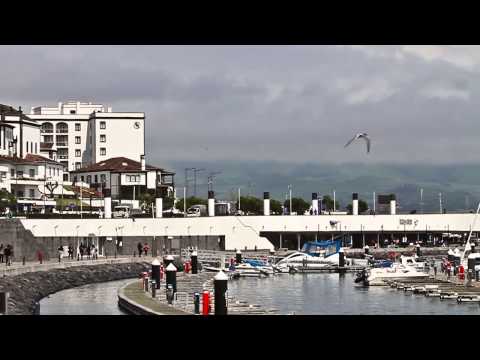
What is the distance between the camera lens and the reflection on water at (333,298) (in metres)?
35.9

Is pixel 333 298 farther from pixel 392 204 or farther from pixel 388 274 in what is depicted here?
pixel 392 204

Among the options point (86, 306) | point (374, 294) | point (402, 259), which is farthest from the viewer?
point (402, 259)

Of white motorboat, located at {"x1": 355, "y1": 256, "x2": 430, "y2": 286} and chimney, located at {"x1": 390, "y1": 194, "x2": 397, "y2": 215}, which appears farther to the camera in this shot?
chimney, located at {"x1": 390, "y1": 194, "x2": 397, "y2": 215}

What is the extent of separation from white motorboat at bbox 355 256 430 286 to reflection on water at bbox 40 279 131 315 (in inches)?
454

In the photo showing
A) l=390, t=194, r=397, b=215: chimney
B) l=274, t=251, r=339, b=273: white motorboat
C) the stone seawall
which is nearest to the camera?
the stone seawall

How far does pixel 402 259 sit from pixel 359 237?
80.7ft

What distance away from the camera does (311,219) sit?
73.1 m

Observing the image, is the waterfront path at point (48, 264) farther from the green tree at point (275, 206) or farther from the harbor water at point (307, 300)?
the green tree at point (275, 206)

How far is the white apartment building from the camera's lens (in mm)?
103438

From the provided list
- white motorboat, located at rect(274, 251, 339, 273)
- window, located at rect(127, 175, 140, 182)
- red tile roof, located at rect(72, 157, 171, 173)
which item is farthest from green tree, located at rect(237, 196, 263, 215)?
white motorboat, located at rect(274, 251, 339, 273)

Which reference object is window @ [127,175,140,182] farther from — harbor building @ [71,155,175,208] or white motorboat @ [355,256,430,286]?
white motorboat @ [355,256,430,286]
